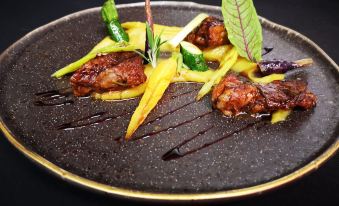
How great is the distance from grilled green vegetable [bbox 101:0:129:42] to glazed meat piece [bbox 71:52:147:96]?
764 mm

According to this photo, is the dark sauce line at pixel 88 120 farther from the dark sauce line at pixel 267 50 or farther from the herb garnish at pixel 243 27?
the dark sauce line at pixel 267 50

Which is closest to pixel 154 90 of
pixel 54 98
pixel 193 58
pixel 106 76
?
pixel 106 76

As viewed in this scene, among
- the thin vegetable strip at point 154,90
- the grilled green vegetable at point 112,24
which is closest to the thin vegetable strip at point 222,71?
the thin vegetable strip at point 154,90

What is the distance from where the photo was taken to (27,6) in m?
6.12

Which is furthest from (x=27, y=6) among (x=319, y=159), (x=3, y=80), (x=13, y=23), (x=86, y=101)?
(x=319, y=159)

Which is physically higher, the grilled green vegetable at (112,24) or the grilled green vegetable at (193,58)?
the grilled green vegetable at (112,24)

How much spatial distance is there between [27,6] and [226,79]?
3.50 m

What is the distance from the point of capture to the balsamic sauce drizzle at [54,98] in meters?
3.92

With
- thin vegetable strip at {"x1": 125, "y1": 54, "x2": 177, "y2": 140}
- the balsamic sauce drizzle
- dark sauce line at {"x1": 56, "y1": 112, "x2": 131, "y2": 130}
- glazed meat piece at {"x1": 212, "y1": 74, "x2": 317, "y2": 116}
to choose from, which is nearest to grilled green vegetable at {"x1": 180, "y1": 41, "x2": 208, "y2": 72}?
thin vegetable strip at {"x1": 125, "y1": 54, "x2": 177, "y2": 140}

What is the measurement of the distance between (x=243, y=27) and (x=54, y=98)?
6.41 feet

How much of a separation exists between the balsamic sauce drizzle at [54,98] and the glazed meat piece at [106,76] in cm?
10

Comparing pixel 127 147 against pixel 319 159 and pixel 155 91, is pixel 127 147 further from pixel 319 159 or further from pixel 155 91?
pixel 319 159

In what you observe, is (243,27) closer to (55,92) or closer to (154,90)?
(154,90)

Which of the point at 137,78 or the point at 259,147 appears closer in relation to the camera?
the point at 259,147
